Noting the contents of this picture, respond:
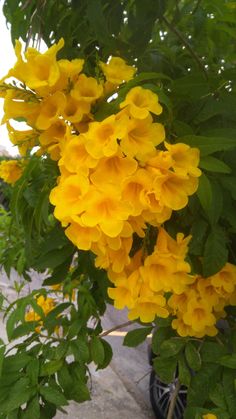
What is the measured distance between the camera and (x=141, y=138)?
552 millimetres

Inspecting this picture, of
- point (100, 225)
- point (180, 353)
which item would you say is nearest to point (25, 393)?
point (180, 353)

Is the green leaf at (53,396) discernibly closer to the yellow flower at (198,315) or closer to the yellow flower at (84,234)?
the yellow flower at (198,315)

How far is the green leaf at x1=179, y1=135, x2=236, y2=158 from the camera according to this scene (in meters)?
0.60

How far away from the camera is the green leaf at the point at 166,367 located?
0.92 meters

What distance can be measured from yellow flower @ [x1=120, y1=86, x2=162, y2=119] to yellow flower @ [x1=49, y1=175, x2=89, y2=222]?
4.4 inches

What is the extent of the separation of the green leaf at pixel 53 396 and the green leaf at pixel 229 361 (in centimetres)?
34

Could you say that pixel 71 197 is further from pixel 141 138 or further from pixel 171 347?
pixel 171 347

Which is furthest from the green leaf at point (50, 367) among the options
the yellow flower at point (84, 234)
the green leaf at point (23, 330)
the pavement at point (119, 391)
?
the pavement at point (119, 391)

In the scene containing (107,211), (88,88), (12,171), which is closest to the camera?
(107,211)

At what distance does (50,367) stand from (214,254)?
46 centimetres

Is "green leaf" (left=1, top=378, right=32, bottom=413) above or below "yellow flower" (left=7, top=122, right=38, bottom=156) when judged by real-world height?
below

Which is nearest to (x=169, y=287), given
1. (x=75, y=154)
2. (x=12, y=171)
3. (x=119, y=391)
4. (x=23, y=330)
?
(x=75, y=154)

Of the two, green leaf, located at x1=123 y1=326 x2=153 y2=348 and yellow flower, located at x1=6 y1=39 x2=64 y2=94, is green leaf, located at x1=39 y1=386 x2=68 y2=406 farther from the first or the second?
yellow flower, located at x1=6 y1=39 x2=64 y2=94

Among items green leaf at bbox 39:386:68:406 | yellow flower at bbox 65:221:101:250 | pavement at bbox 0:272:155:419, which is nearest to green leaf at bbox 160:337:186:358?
green leaf at bbox 39:386:68:406
